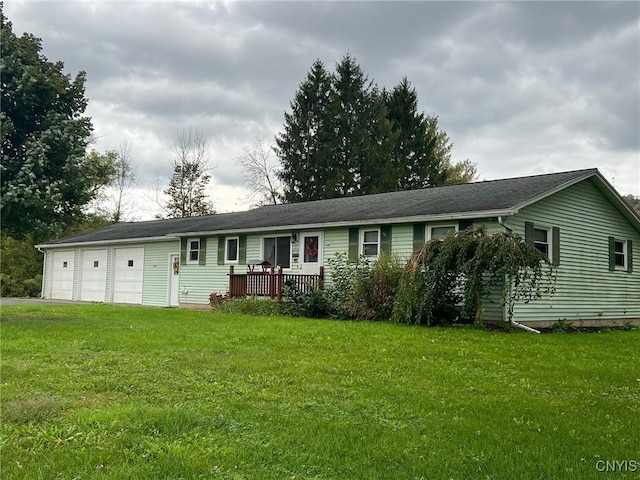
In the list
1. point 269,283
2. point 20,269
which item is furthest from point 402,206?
point 20,269

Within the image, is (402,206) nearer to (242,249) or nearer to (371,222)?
(371,222)

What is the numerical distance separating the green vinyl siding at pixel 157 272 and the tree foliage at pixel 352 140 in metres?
16.0

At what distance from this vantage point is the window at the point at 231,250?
1856cm

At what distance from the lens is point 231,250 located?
1873 centimetres

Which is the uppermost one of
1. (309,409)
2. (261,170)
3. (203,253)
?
(261,170)

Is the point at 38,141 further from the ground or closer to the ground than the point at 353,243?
further from the ground

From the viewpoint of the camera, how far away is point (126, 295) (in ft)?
72.0

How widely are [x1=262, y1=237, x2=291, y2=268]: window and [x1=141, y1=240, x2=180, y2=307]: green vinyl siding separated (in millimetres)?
4373

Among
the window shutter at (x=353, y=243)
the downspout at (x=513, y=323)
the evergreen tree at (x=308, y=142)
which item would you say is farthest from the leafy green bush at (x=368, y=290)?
the evergreen tree at (x=308, y=142)

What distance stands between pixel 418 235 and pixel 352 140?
23571mm

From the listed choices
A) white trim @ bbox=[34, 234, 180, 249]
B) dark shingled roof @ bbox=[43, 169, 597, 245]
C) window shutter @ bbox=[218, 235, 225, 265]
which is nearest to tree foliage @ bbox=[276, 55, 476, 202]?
dark shingled roof @ bbox=[43, 169, 597, 245]

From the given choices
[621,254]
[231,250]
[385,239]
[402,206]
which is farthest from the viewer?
[231,250]

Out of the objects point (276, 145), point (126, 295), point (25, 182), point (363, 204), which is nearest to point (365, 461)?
point (25, 182)

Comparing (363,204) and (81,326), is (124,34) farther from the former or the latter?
(363,204)
